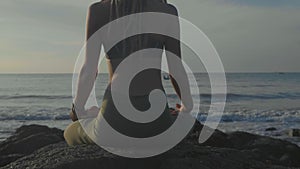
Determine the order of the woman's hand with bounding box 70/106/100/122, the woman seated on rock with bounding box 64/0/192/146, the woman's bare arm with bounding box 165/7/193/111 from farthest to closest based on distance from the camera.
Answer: the woman's hand with bounding box 70/106/100/122 → the woman's bare arm with bounding box 165/7/193/111 → the woman seated on rock with bounding box 64/0/192/146

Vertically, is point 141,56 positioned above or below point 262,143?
above

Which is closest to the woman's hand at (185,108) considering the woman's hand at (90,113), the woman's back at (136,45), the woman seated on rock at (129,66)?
the woman seated on rock at (129,66)

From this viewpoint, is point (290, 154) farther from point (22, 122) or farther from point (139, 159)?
point (22, 122)

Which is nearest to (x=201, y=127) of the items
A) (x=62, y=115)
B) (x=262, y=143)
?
(x=262, y=143)

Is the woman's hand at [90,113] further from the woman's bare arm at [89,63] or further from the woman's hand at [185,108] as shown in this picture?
the woman's hand at [185,108]

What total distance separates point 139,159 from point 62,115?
15.4 m

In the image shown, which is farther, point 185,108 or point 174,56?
point 185,108

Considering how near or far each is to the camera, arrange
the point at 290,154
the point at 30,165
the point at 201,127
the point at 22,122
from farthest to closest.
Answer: the point at 22,122 < the point at 290,154 < the point at 201,127 < the point at 30,165

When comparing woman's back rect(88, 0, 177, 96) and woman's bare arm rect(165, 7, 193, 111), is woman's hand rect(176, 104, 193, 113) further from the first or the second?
woman's back rect(88, 0, 177, 96)

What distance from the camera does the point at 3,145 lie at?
7.77m

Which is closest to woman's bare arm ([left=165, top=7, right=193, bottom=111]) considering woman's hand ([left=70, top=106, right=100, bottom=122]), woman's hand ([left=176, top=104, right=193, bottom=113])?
woman's hand ([left=176, top=104, right=193, bottom=113])

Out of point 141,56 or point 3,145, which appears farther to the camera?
point 3,145

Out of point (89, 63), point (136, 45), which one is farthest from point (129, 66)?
point (89, 63)

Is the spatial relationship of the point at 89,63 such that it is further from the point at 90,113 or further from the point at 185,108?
the point at 185,108
